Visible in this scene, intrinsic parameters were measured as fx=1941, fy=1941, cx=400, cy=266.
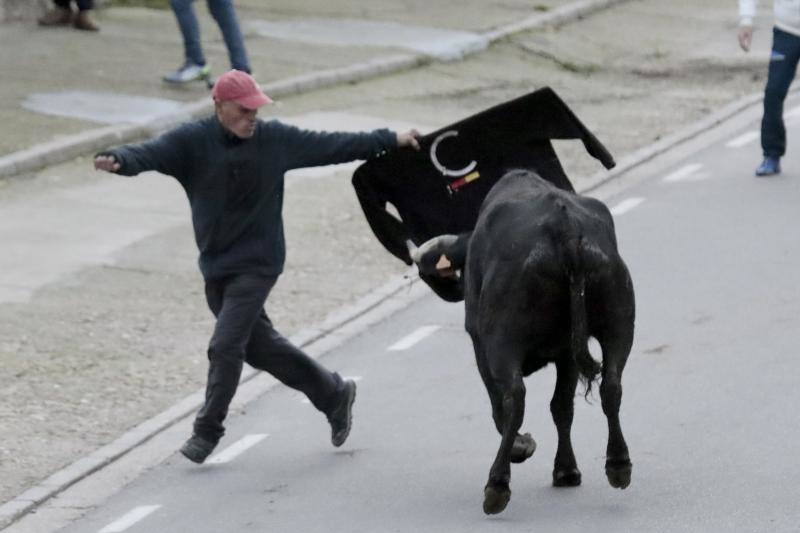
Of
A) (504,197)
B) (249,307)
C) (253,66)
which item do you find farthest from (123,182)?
(504,197)

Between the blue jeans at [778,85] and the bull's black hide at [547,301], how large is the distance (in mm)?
6895

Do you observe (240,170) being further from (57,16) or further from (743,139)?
(57,16)

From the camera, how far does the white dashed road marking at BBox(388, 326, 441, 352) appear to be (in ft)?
36.6

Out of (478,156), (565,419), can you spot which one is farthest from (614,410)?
(478,156)

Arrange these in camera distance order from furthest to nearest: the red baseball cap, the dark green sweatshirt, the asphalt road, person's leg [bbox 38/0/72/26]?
person's leg [bbox 38/0/72/26] → the dark green sweatshirt → the red baseball cap → the asphalt road

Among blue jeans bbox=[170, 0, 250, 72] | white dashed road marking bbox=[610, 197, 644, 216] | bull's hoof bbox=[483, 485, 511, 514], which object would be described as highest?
bull's hoof bbox=[483, 485, 511, 514]

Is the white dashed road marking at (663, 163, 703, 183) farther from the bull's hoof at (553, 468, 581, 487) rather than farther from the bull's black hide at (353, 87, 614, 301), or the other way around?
the bull's hoof at (553, 468, 581, 487)

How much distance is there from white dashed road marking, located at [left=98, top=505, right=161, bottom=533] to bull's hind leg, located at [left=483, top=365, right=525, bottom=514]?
1.60m

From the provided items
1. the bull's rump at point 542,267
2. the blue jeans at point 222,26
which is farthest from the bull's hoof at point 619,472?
the blue jeans at point 222,26

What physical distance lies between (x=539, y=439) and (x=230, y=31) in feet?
30.6

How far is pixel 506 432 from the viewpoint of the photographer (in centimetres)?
778

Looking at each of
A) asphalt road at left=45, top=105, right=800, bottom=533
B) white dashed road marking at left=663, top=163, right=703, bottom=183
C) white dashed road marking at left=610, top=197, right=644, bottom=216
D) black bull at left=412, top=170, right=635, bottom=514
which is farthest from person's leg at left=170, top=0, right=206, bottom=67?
black bull at left=412, top=170, right=635, bottom=514

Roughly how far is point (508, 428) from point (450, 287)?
1232 millimetres

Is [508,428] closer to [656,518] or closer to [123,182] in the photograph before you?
[656,518]
